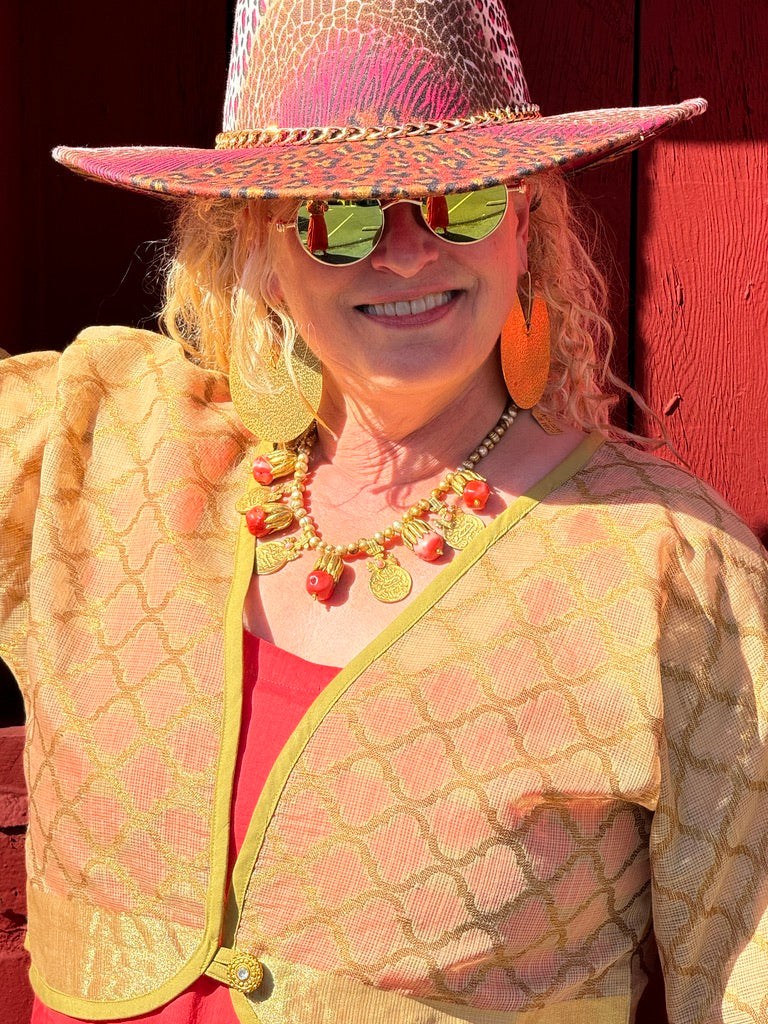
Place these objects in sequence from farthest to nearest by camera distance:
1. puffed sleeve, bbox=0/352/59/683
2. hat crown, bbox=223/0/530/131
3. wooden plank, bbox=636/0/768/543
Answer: wooden plank, bbox=636/0/768/543
puffed sleeve, bbox=0/352/59/683
hat crown, bbox=223/0/530/131

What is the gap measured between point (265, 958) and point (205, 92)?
168 centimetres

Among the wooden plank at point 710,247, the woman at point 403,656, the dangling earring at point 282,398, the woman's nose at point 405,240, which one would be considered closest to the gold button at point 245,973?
the woman at point 403,656

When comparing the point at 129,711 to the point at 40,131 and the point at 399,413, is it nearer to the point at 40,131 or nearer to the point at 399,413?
the point at 399,413

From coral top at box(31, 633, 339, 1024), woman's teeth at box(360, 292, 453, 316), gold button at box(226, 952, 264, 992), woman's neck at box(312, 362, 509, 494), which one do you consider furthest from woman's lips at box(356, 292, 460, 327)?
gold button at box(226, 952, 264, 992)

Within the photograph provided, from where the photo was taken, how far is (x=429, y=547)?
1881 millimetres

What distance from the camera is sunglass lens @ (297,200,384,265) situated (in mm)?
1722

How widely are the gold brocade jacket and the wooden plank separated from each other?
1.90ft

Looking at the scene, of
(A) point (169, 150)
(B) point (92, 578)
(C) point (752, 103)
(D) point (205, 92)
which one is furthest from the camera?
(D) point (205, 92)

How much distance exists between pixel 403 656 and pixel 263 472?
1.30 ft

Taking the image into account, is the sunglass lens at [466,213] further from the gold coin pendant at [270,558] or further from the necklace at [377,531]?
the gold coin pendant at [270,558]

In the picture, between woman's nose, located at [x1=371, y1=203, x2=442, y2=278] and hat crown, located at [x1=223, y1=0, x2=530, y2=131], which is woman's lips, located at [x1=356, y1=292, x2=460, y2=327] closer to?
woman's nose, located at [x1=371, y1=203, x2=442, y2=278]

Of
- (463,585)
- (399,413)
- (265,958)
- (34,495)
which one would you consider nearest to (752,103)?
(399,413)

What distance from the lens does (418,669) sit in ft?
5.86

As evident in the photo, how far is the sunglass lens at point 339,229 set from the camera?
5.65 feet
